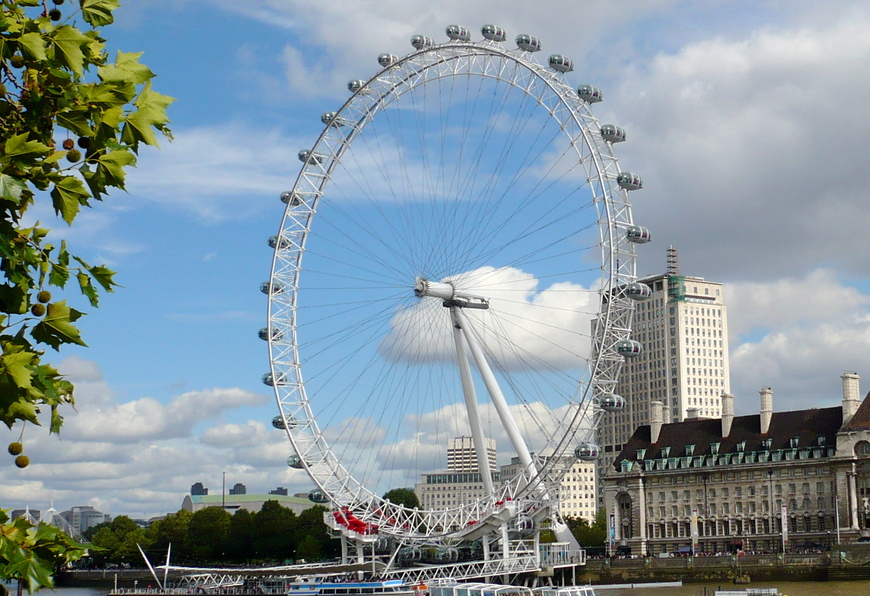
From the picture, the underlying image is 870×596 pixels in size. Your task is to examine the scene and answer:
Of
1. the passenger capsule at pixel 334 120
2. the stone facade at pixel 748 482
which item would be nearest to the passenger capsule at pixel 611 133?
the passenger capsule at pixel 334 120

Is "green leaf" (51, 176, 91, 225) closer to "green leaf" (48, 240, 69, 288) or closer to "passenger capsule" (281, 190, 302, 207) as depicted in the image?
"green leaf" (48, 240, 69, 288)

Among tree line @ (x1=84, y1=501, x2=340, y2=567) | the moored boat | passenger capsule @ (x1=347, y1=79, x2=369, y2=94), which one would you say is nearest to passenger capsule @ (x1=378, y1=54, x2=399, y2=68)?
passenger capsule @ (x1=347, y1=79, x2=369, y2=94)

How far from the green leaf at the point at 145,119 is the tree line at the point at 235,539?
13697 centimetres

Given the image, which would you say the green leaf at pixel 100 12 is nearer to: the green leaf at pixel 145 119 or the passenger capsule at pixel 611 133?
the green leaf at pixel 145 119

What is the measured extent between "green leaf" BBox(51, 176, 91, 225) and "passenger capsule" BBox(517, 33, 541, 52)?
7244 centimetres

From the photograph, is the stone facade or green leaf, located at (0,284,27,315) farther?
the stone facade

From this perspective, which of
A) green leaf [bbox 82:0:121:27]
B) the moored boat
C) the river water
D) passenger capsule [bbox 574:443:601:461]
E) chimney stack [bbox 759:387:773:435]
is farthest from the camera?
chimney stack [bbox 759:387:773:435]

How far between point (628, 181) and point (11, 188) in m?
69.1

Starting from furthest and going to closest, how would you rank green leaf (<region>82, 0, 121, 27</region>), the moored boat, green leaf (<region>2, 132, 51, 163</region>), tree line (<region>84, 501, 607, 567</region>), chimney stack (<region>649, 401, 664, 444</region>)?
tree line (<region>84, 501, 607, 567</region>) < chimney stack (<region>649, 401, 664, 444</region>) < the moored boat < green leaf (<region>82, 0, 121, 27</region>) < green leaf (<region>2, 132, 51, 163</region>)

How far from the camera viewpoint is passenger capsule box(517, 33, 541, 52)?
257ft

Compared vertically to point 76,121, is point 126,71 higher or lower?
higher

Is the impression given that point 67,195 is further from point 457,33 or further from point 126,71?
point 457,33

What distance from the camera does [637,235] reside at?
7444 cm

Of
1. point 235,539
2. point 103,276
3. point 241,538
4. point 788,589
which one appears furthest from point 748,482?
point 103,276
